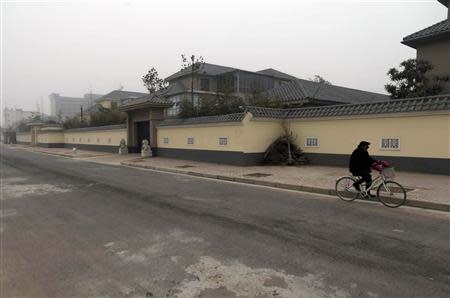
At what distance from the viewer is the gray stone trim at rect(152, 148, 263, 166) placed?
17.3 m

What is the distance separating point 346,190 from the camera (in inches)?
365

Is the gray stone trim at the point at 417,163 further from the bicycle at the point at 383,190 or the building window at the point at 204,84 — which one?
the building window at the point at 204,84

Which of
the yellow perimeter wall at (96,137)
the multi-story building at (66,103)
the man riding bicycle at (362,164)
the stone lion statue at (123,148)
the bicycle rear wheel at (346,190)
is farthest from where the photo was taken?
the multi-story building at (66,103)

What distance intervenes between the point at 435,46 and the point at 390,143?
7908mm

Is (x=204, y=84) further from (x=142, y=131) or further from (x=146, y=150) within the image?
(x=146, y=150)

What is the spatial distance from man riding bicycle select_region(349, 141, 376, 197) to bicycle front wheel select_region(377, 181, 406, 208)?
0.39 m

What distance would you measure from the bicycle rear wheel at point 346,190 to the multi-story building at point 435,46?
12.3 metres

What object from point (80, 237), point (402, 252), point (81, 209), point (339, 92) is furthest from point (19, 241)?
point (339, 92)

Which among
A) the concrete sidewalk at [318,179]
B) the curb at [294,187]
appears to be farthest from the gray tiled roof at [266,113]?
the curb at [294,187]

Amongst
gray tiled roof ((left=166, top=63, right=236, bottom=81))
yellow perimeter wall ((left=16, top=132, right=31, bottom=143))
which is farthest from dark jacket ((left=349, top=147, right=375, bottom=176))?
yellow perimeter wall ((left=16, top=132, right=31, bottom=143))

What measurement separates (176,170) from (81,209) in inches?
319

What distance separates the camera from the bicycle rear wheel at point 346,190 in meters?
9.16

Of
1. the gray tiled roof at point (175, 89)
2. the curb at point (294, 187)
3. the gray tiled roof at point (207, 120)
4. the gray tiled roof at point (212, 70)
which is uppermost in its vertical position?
the gray tiled roof at point (212, 70)

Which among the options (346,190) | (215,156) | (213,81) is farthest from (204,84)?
(346,190)
